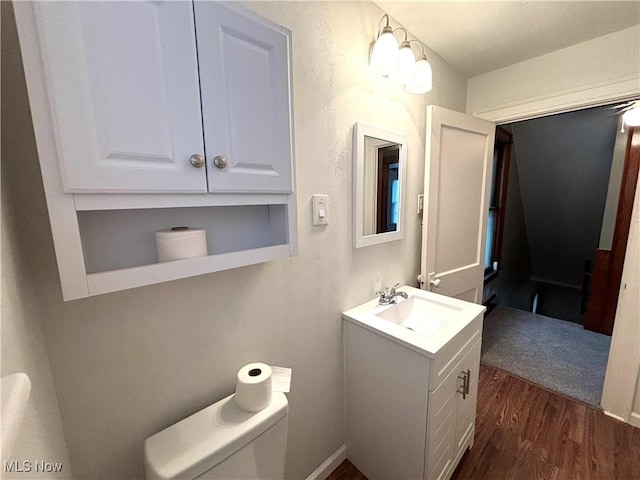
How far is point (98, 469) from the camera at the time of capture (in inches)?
30.2

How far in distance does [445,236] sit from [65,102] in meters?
1.85

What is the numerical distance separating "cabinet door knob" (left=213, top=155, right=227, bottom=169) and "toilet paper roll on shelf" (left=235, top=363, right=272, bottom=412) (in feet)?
2.19

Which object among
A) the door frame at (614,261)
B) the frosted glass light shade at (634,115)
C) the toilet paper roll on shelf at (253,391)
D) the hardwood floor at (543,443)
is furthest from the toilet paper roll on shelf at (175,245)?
the door frame at (614,261)

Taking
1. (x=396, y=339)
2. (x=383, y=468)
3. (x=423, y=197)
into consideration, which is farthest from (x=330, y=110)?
(x=383, y=468)

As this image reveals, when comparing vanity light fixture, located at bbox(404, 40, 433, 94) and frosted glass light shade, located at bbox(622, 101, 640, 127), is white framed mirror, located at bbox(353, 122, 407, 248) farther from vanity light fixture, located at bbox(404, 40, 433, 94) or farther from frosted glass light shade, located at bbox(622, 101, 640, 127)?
frosted glass light shade, located at bbox(622, 101, 640, 127)

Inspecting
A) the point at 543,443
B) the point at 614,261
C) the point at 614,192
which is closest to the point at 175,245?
the point at 543,443

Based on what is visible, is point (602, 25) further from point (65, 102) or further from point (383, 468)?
point (383, 468)

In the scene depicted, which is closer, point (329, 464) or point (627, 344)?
point (329, 464)

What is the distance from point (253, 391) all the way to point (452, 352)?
85 centimetres

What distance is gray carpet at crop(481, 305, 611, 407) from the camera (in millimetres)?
2047

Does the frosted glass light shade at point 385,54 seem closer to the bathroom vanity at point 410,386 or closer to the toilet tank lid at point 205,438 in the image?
the bathroom vanity at point 410,386

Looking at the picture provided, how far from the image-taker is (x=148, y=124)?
0.59 m

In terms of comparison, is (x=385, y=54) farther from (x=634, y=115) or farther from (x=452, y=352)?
(x=634, y=115)

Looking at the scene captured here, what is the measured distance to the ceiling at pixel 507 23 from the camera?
1.28 metres
